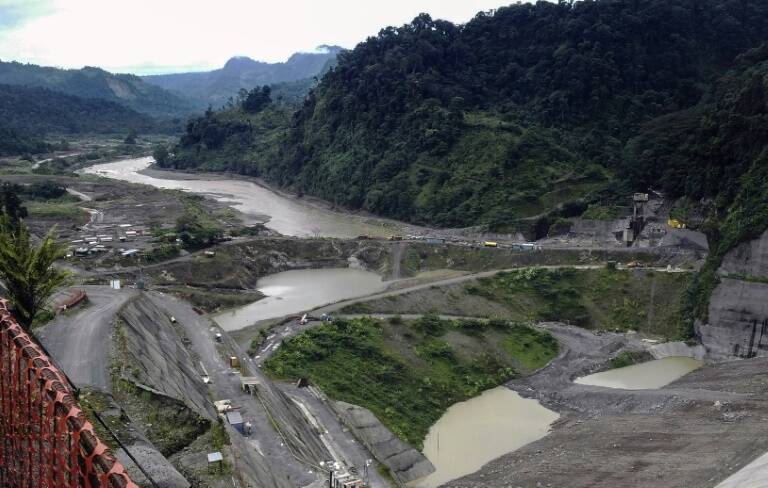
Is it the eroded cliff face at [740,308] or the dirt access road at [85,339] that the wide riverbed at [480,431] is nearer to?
the dirt access road at [85,339]

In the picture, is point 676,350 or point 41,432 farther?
point 676,350

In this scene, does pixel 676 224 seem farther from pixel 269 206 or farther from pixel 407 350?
pixel 269 206

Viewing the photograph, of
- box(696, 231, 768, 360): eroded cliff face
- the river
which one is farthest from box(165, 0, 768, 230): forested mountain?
the river

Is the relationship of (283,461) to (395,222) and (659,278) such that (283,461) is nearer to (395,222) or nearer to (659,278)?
(659,278)

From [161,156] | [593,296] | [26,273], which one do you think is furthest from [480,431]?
[161,156]

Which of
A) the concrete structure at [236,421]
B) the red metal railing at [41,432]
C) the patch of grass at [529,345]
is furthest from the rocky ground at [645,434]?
the red metal railing at [41,432]

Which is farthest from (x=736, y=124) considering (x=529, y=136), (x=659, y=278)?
(x=529, y=136)
